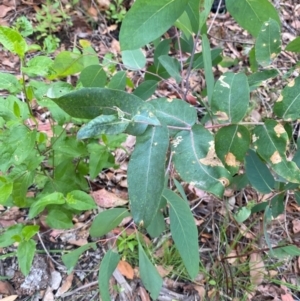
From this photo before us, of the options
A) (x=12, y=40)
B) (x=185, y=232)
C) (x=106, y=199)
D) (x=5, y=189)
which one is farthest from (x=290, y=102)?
(x=106, y=199)

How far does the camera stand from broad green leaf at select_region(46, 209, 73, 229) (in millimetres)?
1331

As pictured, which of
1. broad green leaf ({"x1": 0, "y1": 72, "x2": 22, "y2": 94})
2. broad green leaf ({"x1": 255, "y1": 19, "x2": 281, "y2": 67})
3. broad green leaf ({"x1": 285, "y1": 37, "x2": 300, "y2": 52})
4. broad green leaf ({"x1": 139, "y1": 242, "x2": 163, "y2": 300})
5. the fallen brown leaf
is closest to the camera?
broad green leaf ({"x1": 255, "y1": 19, "x2": 281, "y2": 67})

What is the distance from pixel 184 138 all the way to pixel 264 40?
341 mm

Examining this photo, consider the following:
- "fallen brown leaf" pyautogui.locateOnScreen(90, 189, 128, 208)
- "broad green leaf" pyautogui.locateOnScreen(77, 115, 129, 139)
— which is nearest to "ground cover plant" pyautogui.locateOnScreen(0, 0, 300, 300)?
"broad green leaf" pyautogui.locateOnScreen(77, 115, 129, 139)

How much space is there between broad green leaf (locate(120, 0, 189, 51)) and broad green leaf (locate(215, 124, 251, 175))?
248mm

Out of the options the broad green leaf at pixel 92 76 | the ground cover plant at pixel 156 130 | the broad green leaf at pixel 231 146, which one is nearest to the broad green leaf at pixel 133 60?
the ground cover plant at pixel 156 130

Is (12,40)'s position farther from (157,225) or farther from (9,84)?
(157,225)

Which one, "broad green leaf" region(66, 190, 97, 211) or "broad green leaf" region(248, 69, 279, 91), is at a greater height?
"broad green leaf" region(248, 69, 279, 91)

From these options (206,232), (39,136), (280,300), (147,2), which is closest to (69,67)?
(39,136)

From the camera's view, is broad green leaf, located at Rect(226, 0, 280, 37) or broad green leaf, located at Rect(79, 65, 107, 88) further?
broad green leaf, located at Rect(79, 65, 107, 88)

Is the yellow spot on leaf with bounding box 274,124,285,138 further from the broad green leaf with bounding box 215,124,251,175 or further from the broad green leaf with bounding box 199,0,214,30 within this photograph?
the broad green leaf with bounding box 199,0,214,30

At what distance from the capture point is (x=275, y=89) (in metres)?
2.12

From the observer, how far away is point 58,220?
4.39 feet

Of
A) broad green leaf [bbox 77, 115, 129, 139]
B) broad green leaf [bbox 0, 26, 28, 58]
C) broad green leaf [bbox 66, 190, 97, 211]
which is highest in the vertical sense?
broad green leaf [bbox 77, 115, 129, 139]
